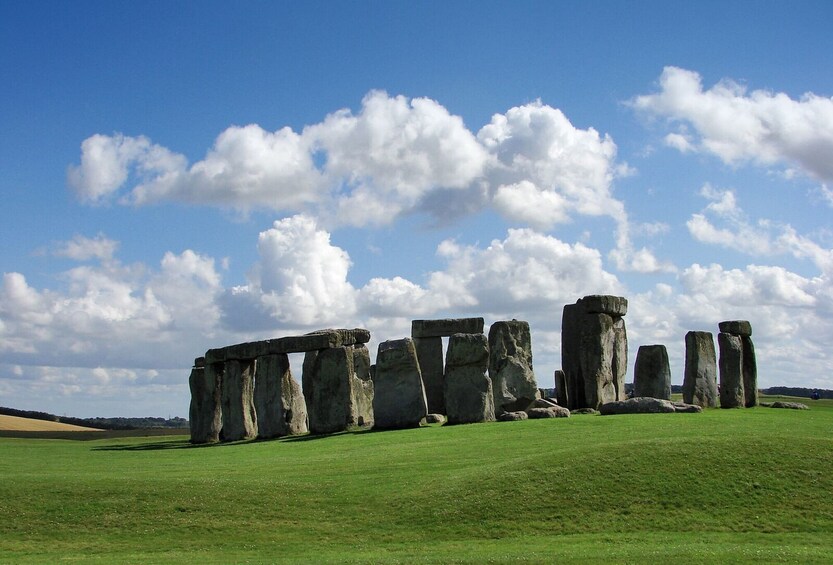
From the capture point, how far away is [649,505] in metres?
19.0

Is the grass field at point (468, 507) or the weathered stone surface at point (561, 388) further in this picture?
the weathered stone surface at point (561, 388)

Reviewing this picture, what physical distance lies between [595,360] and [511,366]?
3.20 meters

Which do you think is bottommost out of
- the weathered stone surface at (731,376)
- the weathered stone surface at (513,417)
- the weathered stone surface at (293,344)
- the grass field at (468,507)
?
the grass field at (468,507)

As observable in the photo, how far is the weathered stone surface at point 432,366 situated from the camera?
127 feet

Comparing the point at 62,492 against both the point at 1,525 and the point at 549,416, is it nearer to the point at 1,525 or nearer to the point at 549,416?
the point at 1,525

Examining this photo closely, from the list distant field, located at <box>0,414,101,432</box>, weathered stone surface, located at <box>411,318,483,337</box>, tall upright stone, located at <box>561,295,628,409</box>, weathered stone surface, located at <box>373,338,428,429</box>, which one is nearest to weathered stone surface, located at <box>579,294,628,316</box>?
tall upright stone, located at <box>561,295,628,409</box>

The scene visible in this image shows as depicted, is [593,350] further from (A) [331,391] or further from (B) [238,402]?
(B) [238,402]

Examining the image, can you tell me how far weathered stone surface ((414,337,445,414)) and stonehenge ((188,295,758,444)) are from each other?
0.13ft

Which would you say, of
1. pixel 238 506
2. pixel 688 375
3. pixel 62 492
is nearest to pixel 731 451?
pixel 238 506

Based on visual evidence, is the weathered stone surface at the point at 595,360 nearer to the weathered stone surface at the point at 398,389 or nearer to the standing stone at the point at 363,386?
the weathered stone surface at the point at 398,389

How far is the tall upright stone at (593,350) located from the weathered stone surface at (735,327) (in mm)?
3856

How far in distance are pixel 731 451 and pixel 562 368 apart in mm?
18353

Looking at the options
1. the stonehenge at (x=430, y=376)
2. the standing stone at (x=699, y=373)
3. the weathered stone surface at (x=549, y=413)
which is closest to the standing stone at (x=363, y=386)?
the stonehenge at (x=430, y=376)

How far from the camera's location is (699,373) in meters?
38.0
